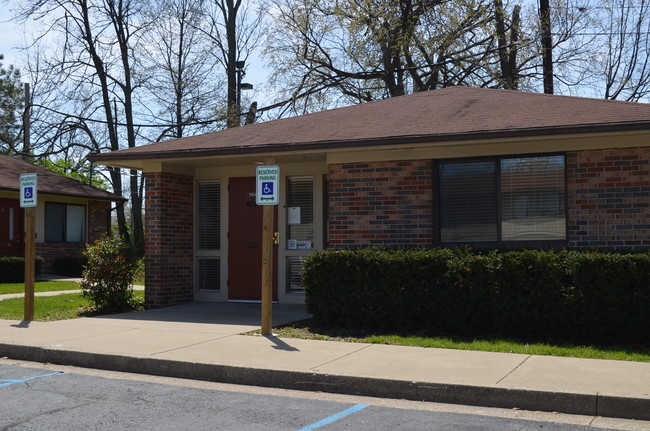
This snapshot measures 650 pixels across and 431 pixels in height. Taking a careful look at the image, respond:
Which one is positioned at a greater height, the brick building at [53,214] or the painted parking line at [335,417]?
the brick building at [53,214]

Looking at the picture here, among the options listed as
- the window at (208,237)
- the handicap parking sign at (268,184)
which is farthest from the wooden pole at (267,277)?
the window at (208,237)

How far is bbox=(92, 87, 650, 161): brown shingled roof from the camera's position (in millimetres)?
9656

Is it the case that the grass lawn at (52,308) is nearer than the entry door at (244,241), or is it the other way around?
the grass lawn at (52,308)

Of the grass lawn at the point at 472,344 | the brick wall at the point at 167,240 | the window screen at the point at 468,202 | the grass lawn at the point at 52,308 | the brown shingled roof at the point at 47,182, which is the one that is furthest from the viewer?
the brown shingled roof at the point at 47,182

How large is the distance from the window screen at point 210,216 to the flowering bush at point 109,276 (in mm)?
1657

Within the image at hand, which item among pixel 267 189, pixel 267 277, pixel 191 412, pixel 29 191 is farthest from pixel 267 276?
pixel 29 191

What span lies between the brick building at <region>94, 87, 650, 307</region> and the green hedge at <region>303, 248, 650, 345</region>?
3.61ft

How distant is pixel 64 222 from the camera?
24.2 metres

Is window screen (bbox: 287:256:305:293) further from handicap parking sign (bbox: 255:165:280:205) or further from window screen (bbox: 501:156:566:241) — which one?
window screen (bbox: 501:156:566:241)

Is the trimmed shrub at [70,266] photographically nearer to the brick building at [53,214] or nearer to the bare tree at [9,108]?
the brick building at [53,214]

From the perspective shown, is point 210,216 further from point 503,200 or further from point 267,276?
point 503,200

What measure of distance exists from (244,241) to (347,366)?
6.53m

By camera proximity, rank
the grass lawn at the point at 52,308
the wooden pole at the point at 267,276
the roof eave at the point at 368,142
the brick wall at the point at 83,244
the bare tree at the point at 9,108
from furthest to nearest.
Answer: the bare tree at the point at 9,108 < the brick wall at the point at 83,244 < the grass lawn at the point at 52,308 < the wooden pole at the point at 267,276 < the roof eave at the point at 368,142

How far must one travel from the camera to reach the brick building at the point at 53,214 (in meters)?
21.6
